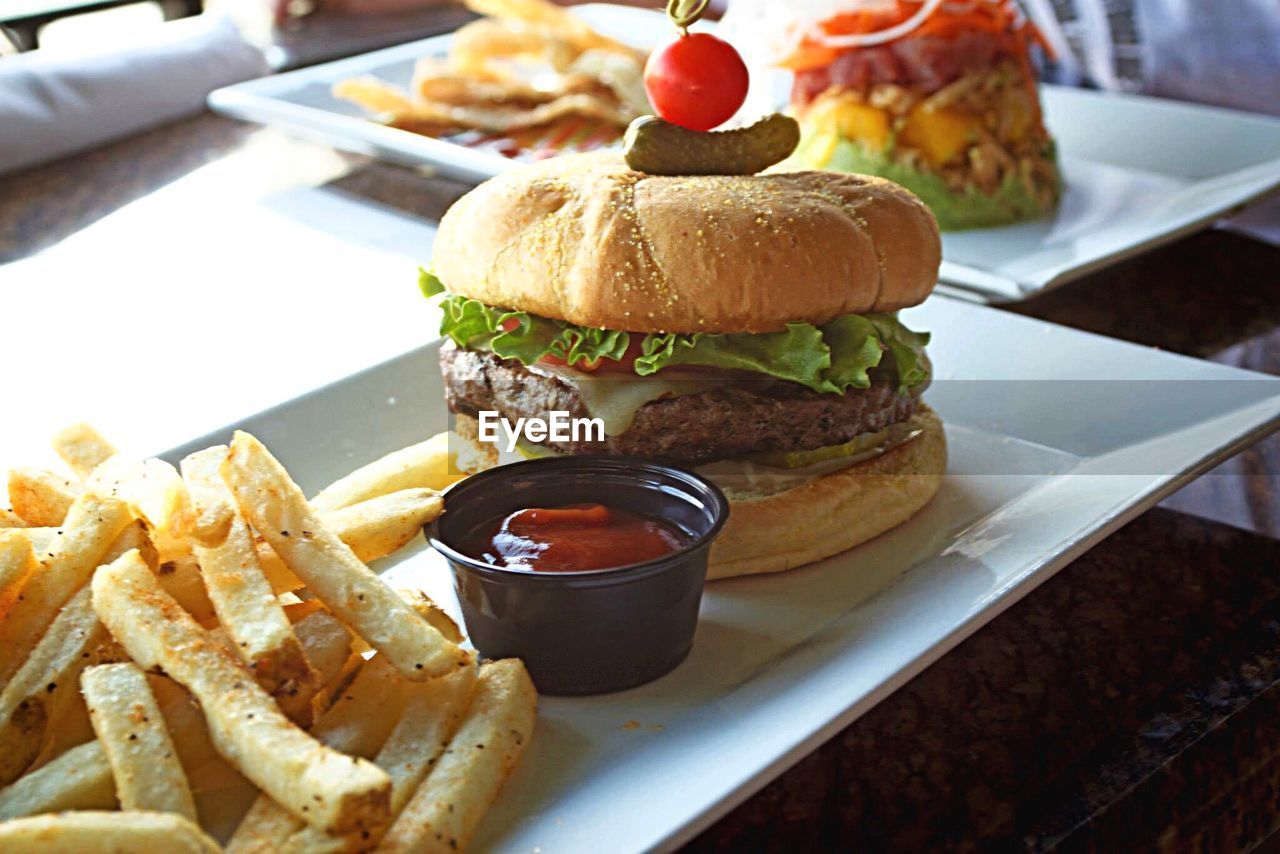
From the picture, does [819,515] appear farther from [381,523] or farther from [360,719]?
[360,719]

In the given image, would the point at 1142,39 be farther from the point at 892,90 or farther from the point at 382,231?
the point at 382,231

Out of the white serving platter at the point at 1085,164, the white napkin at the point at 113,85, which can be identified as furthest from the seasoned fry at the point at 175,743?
the white napkin at the point at 113,85

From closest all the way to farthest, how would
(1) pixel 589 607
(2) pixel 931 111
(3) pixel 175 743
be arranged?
(3) pixel 175 743 → (1) pixel 589 607 → (2) pixel 931 111

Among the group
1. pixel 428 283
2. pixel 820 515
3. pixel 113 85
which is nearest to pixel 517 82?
pixel 113 85

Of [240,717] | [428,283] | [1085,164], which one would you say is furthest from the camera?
[1085,164]

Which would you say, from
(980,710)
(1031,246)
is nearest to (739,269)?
(980,710)

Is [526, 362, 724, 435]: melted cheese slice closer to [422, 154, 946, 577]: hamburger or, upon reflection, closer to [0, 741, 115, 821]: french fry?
[422, 154, 946, 577]: hamburger
